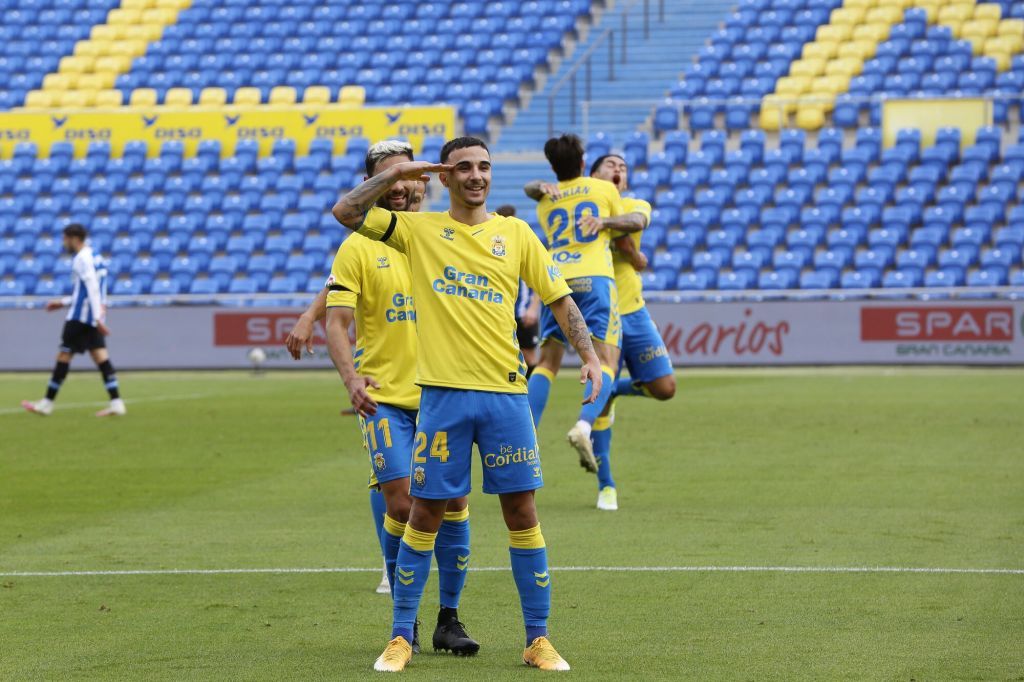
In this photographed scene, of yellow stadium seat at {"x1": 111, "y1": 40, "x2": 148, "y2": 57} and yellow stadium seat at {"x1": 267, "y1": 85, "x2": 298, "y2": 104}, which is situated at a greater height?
yellow stadium seat at {"x1": 111, "y1": 40, "x2": 148, "y2": 57}

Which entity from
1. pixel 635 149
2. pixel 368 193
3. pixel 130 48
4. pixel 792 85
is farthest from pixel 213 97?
pixel 368 193

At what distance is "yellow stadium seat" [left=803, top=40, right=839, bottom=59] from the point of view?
3219 cm

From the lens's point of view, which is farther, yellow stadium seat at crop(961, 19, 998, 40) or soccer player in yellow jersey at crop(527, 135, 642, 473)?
yellow stadium seat at crop(961, 19, 998, 40)

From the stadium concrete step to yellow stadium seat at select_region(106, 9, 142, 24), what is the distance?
Result: 11.3 meters

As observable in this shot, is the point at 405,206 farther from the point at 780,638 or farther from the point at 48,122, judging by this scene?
the point at 48,122

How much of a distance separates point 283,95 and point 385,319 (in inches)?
1144

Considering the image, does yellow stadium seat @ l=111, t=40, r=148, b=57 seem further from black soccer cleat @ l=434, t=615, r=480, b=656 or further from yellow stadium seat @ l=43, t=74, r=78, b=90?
black soccer cleat @ l=434, t=615, r=480, b=656

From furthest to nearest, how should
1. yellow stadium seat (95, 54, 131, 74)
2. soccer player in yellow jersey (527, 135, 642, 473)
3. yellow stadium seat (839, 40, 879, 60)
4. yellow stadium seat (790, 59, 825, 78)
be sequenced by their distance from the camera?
yellow stadium seat (95, 54, 131, 74) → yellow stadium seat (839, 40, 879, 60) → yellow stadium seat (790, 59, 825, 78) → soccer player in yellow jersey (527, 135, 642, 473)

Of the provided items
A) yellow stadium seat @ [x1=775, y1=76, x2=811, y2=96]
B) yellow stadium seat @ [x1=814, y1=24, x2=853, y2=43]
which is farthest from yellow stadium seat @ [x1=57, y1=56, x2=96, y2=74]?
yellow stadium seat @ [x1=814, y1=24, x2=853, y2=43]

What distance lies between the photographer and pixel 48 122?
113 feet

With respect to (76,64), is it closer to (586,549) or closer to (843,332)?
(843,332)

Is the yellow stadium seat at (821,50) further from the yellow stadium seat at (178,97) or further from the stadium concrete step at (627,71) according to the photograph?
the yellow stadium seat at (178,97)

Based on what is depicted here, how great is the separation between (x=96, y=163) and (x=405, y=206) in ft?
94.5

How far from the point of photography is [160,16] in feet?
127
